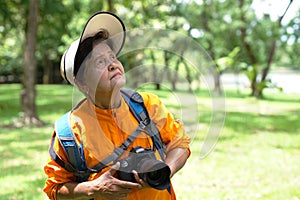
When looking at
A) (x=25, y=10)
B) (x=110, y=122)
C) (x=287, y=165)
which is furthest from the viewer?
(x=25, y=10)

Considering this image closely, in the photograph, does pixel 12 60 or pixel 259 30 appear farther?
pixel 12 60

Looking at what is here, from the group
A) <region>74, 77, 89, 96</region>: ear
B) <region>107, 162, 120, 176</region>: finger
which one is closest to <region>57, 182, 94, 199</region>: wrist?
<region>107, 162, 120, 176</region>: finger

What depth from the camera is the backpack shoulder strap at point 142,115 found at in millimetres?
1747

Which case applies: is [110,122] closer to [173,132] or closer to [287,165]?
[173,132]

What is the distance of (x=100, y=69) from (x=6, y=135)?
25.0 ft

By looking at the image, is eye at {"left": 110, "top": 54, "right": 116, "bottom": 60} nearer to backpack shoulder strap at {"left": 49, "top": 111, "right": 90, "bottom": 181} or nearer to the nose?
the nose

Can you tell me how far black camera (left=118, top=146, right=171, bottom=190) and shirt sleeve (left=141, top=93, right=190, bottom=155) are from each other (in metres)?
0.17

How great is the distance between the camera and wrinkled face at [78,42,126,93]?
1.66 m

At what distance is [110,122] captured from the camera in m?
1.75

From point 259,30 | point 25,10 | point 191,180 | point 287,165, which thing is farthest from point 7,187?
point 259,30

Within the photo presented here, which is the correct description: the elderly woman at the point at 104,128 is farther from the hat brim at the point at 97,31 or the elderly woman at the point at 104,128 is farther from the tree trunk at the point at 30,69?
the tree trunk at the point at 30,69

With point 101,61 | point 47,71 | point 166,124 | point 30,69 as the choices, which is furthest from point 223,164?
point 47,71

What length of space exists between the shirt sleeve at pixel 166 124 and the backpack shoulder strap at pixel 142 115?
19 mm

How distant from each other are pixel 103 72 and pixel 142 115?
0.75ft
